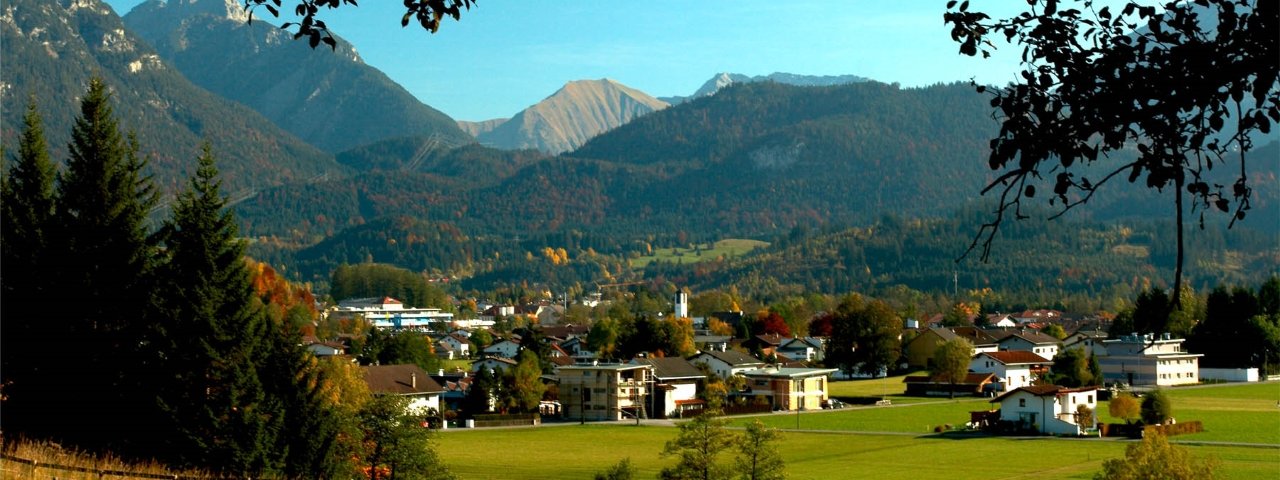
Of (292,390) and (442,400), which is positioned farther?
(442,400)

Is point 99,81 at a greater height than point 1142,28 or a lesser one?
greater

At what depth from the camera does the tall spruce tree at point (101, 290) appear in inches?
936

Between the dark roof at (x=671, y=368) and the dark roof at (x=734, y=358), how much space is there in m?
5.42

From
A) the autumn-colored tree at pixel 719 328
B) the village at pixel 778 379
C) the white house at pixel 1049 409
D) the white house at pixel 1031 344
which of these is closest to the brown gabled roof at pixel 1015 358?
the village at pixel 778 379

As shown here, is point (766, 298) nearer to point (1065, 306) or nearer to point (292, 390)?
point (1065, 306)

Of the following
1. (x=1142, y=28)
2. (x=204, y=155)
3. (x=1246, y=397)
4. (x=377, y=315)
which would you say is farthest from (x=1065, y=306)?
(x=1142, y=28)

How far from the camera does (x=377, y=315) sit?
168 m

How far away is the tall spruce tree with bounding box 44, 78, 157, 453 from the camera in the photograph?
2377cm

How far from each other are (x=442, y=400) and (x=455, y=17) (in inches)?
2333

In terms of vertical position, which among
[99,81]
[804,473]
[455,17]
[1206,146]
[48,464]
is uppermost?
[99,81]

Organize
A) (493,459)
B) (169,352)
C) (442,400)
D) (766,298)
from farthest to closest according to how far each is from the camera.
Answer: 1. (766,298)
2. (442,400)
3. (493,459)
4. (169,352)

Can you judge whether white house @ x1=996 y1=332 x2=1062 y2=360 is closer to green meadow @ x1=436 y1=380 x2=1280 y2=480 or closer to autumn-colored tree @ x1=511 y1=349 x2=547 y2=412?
green meadow @ x1=436 y1=380 x2=1280 y2=480

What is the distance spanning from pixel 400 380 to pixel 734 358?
22.4 metres

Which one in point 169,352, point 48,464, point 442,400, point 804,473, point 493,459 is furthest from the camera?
point 442,400
